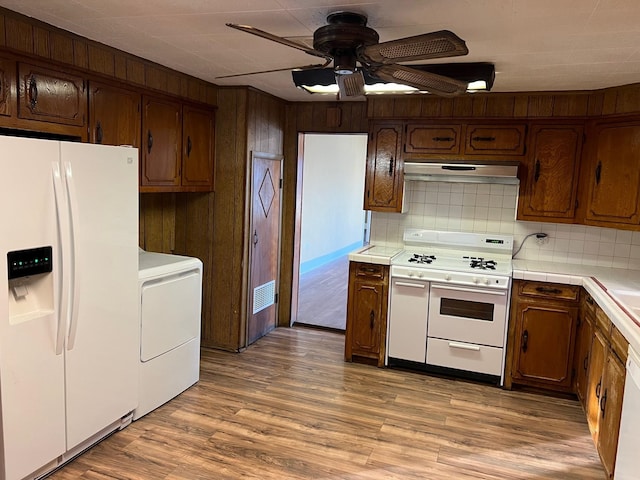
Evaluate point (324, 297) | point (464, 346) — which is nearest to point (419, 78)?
point (464, 346)

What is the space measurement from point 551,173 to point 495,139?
51cm

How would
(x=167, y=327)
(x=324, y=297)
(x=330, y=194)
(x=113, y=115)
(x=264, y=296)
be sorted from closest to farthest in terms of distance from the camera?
(x=113, y=115) → (x=167, y=327) → (x=264, y=296) → (x=324, y=297) → (x=330, y=194)

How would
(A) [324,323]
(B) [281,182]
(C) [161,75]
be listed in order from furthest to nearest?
(A) [324,323]
(B) [281,182]
(C) [161,75]

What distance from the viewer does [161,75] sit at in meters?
3.49

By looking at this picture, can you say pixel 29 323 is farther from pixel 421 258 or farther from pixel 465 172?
pixel 465 172

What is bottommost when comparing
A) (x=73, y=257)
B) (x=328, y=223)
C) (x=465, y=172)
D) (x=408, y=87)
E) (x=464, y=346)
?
(x=464, y=346)

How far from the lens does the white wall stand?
7520mm

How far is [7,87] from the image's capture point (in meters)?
2.43

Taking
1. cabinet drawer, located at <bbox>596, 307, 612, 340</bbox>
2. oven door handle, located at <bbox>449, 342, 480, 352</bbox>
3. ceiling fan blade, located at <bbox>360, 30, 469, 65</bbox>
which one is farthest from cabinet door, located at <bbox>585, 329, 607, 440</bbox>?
ceiling fan blade, located at <bbox>360, 30, 469, 65</bbox>

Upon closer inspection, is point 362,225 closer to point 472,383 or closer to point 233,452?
point 472,383

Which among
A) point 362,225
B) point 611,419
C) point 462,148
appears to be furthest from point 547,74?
point 362,225

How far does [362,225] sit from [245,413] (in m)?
8.00

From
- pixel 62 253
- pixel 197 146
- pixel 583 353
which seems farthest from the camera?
pixel 197 146

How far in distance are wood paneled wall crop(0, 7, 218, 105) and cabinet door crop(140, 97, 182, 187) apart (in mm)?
129
